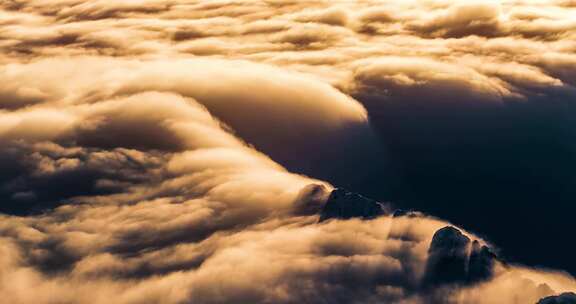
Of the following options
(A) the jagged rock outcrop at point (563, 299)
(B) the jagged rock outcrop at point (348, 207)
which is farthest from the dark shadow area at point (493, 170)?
(A) the jagged rock outcrop at point (563, 299)

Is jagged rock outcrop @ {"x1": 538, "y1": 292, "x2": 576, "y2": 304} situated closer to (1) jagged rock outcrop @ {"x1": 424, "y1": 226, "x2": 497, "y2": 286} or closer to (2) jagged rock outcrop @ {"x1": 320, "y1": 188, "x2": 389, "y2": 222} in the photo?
(1) jagged rock outcrop @ {"x1": 424, "y1": 226, "x2": 497, "y2": 286}

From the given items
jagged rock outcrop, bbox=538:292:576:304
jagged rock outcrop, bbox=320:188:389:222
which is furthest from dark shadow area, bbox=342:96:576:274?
jagged rock outcrop, bbox=538:292:576:304

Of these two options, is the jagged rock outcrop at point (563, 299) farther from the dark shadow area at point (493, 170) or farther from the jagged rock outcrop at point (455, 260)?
the dark shadow area at point (493, 170)

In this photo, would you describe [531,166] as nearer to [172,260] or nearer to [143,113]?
[172,260]

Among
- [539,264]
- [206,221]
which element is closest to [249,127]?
[206,221]

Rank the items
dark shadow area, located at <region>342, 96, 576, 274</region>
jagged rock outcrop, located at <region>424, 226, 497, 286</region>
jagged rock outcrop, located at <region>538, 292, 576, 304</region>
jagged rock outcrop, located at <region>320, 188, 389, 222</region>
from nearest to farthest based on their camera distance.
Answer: jagged rock outcrop, located at <region>538, 292, 576, 304</region>, jagged rock outcrop, located at <region>424, 226, 497, 286</region>, jagged rock outcrop, located at <region>320, 188, 389, 222</region>, dark shadow area, located at <region>342, 96, 576, 274</region>

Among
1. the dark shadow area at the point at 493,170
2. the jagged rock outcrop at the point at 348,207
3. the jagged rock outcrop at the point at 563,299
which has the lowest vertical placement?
the jagged rock outcrop at the point at 563,299

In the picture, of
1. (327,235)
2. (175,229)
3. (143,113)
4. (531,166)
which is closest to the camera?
(327,235)
